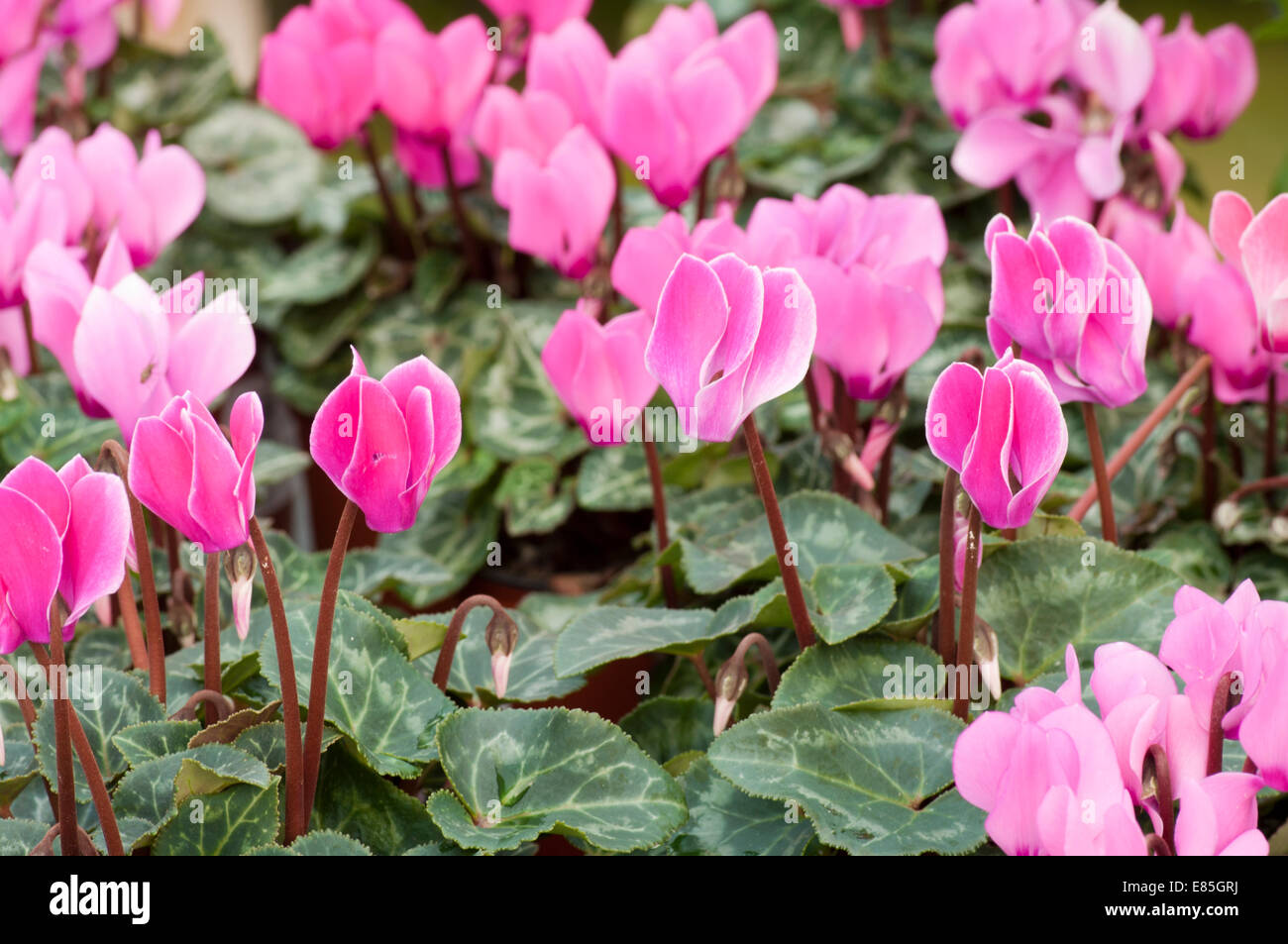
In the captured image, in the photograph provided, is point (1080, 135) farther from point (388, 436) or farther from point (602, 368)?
point (388, 436)

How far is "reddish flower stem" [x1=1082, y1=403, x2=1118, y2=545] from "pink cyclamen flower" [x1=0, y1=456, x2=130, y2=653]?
1.72 ft

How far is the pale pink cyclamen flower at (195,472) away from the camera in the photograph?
578 millimetres

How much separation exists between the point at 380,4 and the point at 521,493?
52 centimetres

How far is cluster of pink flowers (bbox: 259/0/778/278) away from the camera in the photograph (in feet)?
3.56

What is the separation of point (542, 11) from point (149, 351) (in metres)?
0.88

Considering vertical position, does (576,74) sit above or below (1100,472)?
above

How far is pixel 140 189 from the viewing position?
1.09 metres

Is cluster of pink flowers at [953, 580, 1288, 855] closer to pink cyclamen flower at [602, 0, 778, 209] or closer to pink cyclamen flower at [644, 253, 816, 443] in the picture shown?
pink cyclamen flower at [644, 253, 816, 443]

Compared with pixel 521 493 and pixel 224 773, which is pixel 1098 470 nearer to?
pixel 224 773

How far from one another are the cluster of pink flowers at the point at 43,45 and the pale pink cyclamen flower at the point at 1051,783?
49.9 inches

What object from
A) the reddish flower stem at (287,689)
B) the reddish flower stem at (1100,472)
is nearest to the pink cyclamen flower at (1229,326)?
the reddish flower stem at (1100,472)

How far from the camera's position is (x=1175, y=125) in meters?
1.26

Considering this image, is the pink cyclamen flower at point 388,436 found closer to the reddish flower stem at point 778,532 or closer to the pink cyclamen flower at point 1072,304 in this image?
the reddish flower stem at point 778,532

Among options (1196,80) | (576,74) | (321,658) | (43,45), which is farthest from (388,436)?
(43,45)
